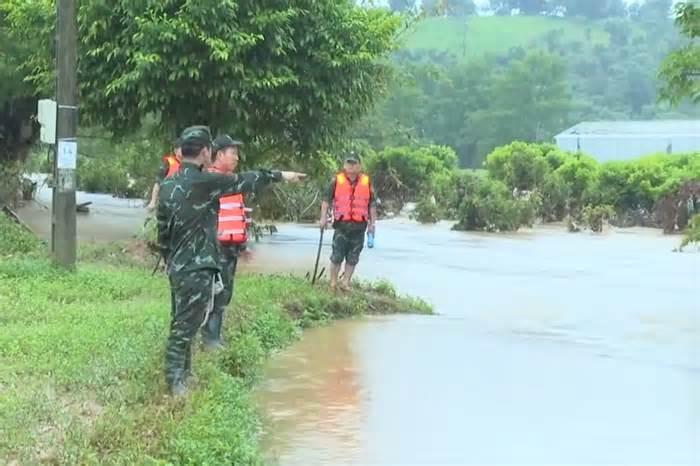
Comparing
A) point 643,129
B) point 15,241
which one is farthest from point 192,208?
point 643,129

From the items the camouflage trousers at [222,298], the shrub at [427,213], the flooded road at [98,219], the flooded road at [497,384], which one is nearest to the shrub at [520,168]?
the shrub at [427,213]

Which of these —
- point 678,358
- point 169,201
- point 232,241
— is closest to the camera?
point 169,201

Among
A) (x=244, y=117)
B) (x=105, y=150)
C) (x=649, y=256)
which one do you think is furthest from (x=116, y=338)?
(x=105, y=150)

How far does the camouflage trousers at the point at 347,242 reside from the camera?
42.7ft

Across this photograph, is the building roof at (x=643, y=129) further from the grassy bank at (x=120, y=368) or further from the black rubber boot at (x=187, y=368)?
the black rubber boot at (x=187, y=368)

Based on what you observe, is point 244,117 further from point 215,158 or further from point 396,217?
point 396,217

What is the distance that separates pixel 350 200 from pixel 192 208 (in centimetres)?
611

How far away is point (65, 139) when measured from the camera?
12.8m

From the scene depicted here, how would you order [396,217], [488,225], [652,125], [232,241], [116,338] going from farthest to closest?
[652,125]
[396,217]
[488,225]
[232,241]
[116,338]

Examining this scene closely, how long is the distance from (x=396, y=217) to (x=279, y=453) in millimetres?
33961

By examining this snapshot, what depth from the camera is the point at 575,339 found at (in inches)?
482

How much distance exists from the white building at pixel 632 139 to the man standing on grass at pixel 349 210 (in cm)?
4695

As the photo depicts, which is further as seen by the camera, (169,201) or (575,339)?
(575,339)

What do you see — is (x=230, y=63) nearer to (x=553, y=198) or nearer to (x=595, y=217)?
(x=595, y=217)
